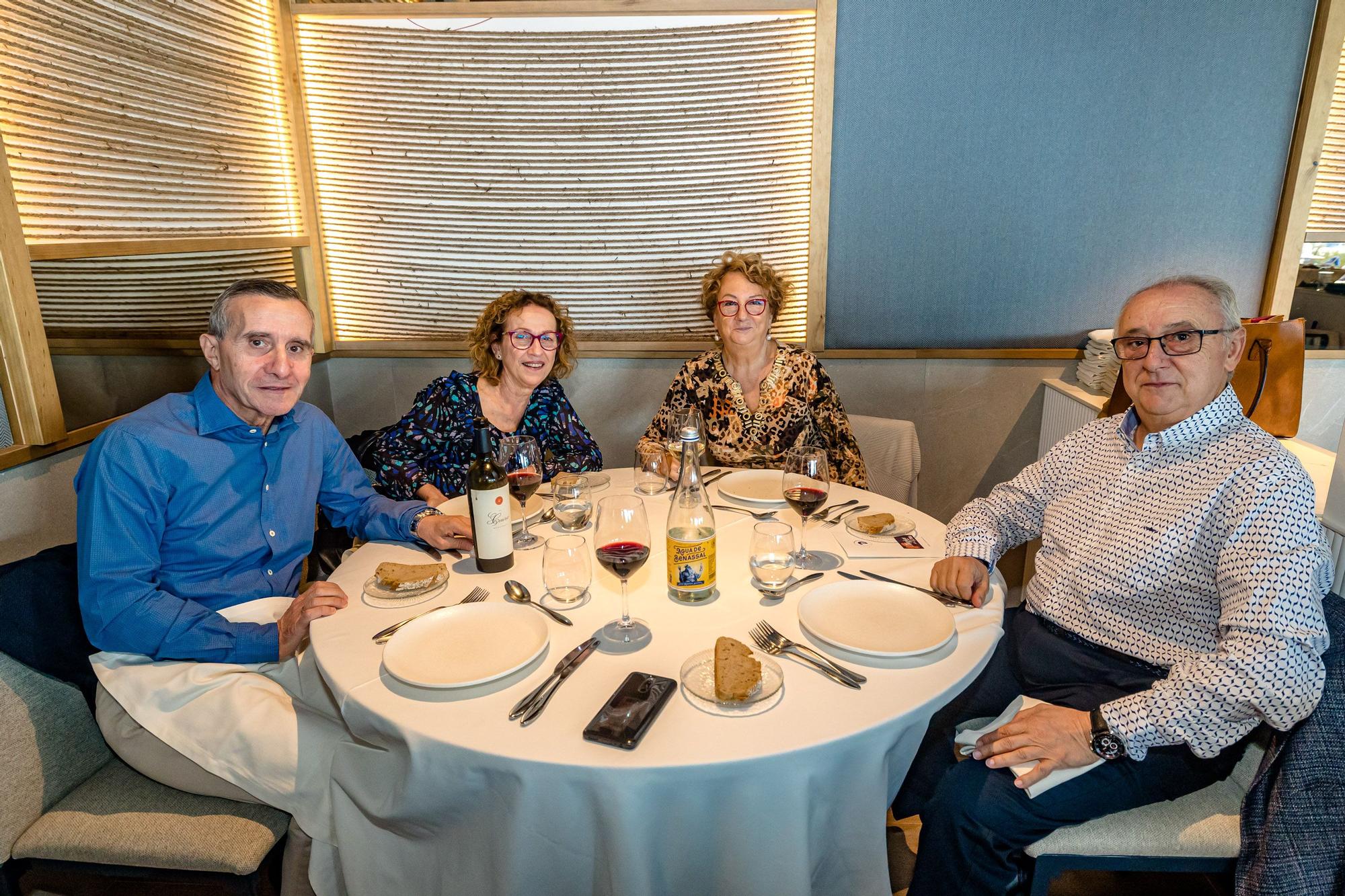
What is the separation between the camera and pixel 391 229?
334 cm

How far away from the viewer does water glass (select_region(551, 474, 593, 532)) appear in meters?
1.72

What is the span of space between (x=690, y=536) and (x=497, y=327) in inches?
53.7

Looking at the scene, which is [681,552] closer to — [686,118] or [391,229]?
[686,118]

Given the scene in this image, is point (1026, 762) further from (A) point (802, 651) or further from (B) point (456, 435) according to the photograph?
(B) point (456, 435)

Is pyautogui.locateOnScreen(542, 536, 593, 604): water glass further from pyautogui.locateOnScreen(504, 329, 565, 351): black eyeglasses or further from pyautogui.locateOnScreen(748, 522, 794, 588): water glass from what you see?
pyautogui.locateOnScreen(504, 329, 565, 351): black eyeglasses

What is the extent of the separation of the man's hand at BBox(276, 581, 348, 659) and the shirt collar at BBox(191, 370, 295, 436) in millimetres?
487

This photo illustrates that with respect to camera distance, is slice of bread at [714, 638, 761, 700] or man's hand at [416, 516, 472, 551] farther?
man's hand at [416, 516, 472, 551]

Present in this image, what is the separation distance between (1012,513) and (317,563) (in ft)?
6.04

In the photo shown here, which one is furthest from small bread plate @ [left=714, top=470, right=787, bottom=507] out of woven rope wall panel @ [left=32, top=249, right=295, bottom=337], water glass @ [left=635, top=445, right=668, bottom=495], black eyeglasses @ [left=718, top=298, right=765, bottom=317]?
woven rope wall panel @ [left=32, top=249, right=295, bottom=337]

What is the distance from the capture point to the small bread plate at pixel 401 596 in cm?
147

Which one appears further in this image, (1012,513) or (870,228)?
(870,228)

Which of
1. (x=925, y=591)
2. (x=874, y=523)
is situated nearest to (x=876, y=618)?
(x=925, y=591)

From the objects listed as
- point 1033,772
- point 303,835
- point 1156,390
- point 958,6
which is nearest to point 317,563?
point 303,835

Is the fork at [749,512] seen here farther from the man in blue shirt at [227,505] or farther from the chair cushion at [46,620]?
the chair cushion at [46,620]
